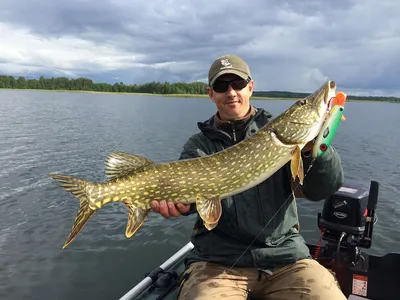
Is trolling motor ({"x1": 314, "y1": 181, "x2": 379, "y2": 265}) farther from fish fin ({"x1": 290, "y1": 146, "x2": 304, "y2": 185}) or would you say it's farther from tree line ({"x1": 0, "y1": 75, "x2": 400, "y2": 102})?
tree line ({"x1": 0, "y1": 75, "x2": 400, "y2": 102})

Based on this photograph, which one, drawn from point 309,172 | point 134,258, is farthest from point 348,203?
point 134,258

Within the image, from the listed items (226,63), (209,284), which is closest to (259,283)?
(209,284)

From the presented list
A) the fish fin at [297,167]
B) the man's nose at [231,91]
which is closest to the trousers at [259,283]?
the fish fin at [297,167]

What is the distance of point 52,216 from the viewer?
7.16 metres

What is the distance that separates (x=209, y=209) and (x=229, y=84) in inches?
43.4

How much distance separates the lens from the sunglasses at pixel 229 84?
3068 millimetres

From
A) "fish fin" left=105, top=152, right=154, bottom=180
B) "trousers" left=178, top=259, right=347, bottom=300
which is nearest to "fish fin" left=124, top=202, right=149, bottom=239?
"fish fin" left=105, top=152, right=154, bottom=180

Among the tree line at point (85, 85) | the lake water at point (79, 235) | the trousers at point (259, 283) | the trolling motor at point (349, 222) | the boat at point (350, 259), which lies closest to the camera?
the trousers at point (259, 283)

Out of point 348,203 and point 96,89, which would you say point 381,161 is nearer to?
point 348,203

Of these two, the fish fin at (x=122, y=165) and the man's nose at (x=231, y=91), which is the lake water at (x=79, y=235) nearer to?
the man's nose at (x=231, y=91)

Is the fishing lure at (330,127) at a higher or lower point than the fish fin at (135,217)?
higher

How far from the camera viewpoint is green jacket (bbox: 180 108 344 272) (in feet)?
8.79

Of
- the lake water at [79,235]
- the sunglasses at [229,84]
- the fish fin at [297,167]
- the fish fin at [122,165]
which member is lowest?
the lake water at [79,235]

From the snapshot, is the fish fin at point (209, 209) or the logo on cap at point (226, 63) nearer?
the fish fin at point (209, 209)
